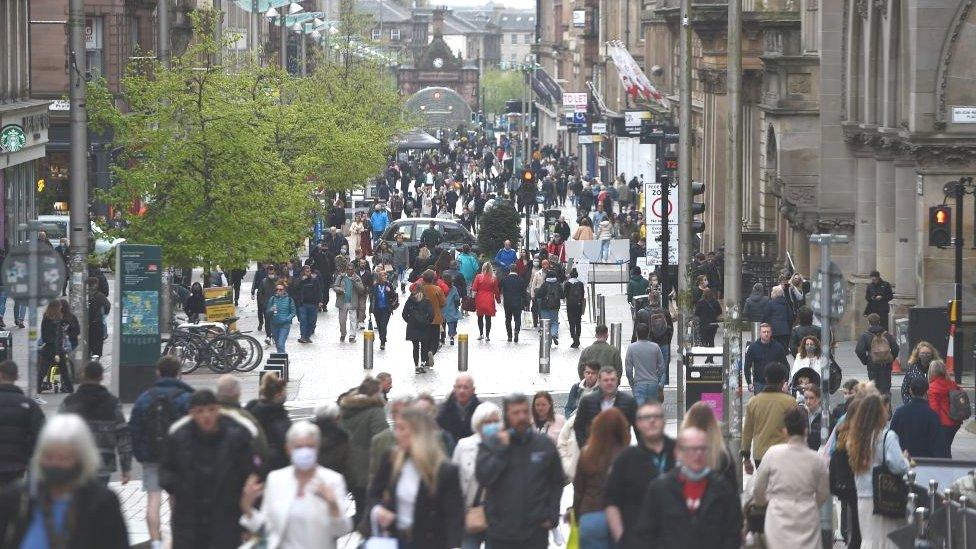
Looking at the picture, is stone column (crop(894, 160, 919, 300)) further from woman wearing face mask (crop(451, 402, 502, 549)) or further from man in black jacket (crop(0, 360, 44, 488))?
man in black jacket (crop(0, 360, 44, 488))

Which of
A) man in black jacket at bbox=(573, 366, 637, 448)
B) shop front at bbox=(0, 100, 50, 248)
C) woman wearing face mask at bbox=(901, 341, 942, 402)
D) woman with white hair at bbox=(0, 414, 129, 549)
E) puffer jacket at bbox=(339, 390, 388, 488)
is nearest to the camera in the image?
woman with white hair at bbox=(0, 414, 129, 549)

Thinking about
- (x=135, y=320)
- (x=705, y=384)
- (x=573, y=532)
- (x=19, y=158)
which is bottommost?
(x=573, y=532)

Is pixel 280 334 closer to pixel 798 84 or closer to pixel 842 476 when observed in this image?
pixel 798 84

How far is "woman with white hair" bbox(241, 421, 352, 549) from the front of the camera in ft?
39.9

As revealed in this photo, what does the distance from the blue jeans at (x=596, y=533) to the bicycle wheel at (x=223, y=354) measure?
748 inches

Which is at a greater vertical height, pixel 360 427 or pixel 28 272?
pixel 28 272

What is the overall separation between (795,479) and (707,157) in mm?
42712

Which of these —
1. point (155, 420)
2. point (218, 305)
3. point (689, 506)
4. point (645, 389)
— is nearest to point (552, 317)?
point (218, 305)

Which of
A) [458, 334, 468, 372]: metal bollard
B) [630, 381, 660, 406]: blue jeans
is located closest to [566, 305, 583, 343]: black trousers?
[458, 334, 468, 372]: metal bollard

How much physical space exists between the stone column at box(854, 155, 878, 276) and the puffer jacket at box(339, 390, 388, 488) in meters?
22.7

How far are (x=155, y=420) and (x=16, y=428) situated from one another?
118cm

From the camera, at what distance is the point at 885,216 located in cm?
3666

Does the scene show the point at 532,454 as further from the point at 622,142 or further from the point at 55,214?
the point at 622,142

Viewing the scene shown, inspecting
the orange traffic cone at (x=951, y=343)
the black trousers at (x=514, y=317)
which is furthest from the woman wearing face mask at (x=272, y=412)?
the black trousers at (x=514, y=317)
